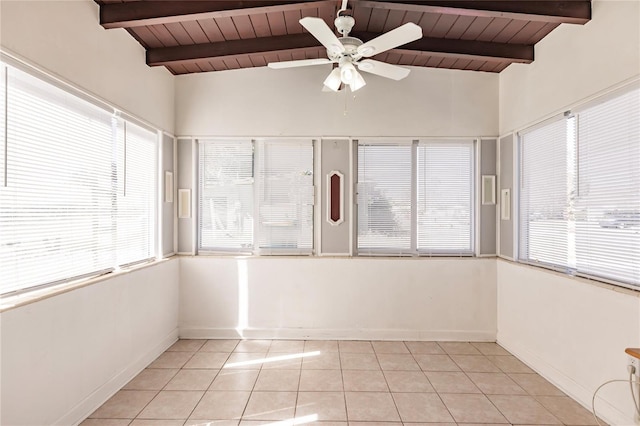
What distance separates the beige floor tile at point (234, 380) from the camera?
288cm

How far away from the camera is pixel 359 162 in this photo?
406cm

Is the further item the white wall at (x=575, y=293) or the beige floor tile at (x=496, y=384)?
the beige floor tile at (x=496, y=384)

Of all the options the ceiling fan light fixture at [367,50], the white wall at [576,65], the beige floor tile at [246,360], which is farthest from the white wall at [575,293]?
the beige floor tile at [246,360]

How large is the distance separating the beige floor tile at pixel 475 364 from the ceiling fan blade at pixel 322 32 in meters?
3.04

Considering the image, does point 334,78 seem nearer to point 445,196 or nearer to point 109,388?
point 445,196

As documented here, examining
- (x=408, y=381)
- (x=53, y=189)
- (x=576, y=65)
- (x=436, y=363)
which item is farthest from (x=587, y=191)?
(x=53, y=189)

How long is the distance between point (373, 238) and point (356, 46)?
234 cm

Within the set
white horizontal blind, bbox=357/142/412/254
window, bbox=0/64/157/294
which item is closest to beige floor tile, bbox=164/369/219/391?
window, bbox=0/64/157/294

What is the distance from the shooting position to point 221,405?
104 inches

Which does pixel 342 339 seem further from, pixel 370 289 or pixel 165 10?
pixel 165 10

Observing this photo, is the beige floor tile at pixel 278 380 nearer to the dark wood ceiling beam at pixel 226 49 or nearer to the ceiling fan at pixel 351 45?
the ceiling fan at pixel 351 45

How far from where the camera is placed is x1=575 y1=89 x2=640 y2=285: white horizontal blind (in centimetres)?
230

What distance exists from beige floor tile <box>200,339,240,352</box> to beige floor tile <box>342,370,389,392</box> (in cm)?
135

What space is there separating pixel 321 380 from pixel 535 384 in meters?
1.86
